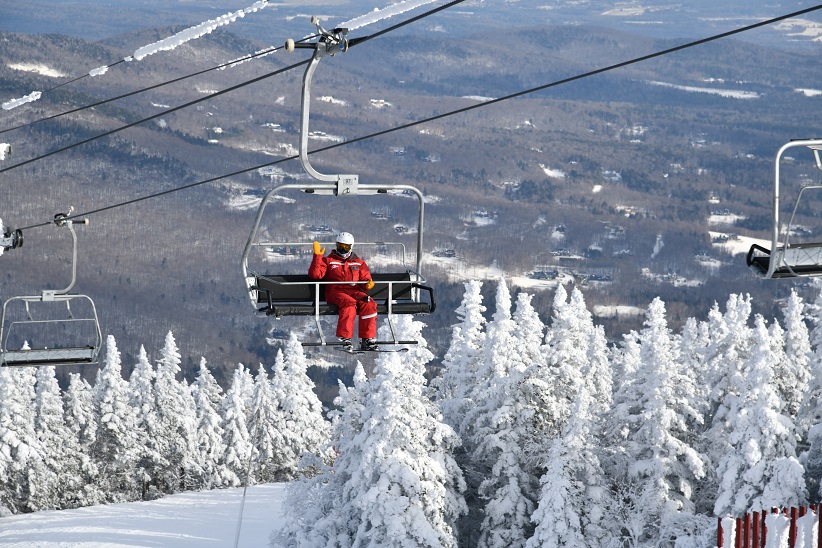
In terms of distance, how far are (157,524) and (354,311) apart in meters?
56.6

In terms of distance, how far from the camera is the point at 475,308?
144 feet

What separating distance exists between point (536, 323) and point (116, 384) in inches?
1324

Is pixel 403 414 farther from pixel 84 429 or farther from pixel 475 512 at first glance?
pixel 84 429

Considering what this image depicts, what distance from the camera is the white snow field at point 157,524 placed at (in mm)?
68438

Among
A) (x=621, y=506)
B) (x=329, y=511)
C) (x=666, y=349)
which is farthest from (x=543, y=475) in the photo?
(x=329, y=511)

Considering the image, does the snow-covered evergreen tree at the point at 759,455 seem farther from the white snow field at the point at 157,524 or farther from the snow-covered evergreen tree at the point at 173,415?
the snow-covered evergreen tree at the point at 173,415

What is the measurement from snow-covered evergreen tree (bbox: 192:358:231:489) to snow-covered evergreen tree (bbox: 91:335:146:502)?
3.90 meters

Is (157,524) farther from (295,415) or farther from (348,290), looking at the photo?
(348,290)

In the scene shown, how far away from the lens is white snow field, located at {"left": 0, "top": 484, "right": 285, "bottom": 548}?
68.4 m

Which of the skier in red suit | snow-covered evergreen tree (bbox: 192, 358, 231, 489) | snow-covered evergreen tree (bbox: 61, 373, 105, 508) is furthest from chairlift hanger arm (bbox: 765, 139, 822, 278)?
snow-covered evergreen tree (bbox: 192, 358, 231, 489)

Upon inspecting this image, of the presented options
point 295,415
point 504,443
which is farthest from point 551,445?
point 295,415

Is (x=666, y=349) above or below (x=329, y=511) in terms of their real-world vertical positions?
above

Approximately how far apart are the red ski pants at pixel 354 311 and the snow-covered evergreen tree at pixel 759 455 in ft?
76.9

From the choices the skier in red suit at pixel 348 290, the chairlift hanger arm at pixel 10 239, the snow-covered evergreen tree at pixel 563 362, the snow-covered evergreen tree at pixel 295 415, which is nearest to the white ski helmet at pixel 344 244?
the skier in red suit at pixel 348 290
